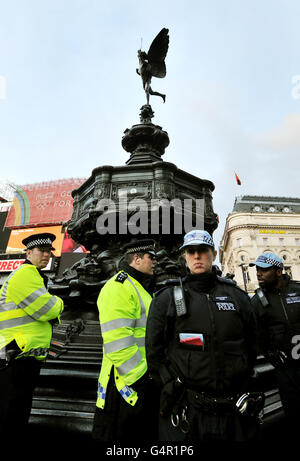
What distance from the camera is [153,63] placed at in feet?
26.5

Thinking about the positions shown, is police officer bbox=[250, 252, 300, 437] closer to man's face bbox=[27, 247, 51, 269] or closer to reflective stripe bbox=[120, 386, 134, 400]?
reflective stripe bbox=[120, 386, 134, 400]

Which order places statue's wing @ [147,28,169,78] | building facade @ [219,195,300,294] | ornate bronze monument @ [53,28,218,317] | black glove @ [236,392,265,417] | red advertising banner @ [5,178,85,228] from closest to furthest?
black glove @ [236,392,265,417] < ornate bronze monument @ [53,28,218,317] < statue's wing @ [147,28,169,78] < red advertising banner @ [5,178,85,228] < building facade @ [219,195,300,294]

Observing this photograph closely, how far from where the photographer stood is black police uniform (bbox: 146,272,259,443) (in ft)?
4.51

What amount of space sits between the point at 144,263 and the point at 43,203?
119 ft

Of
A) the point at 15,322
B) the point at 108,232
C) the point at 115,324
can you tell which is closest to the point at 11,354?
the point at 15,322

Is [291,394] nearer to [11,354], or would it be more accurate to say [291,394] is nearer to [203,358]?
[203,358]

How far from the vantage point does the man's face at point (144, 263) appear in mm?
2301

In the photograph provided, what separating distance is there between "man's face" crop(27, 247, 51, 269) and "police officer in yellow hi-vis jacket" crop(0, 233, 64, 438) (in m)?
0.22

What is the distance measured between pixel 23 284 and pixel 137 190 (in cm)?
368

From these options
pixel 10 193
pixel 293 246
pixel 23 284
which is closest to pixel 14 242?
pixel 10 193

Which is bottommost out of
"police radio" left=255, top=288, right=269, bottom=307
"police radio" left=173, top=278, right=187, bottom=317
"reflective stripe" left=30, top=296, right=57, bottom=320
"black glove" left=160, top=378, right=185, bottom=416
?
"black glove" left=160, top=378, right=185, bottom=416

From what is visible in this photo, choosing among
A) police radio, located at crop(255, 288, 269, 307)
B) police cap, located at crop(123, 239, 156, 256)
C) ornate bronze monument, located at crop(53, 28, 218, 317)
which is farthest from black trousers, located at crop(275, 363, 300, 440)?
ornate bronze monument, located at crop(53, 28, 218, 317)

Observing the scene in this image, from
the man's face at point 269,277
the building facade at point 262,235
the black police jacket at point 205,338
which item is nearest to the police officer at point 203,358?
the black police jacket at point 205,338

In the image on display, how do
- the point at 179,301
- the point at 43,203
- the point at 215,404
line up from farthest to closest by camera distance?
the point at 43,203, the point at 179,301, the point at 215,404
